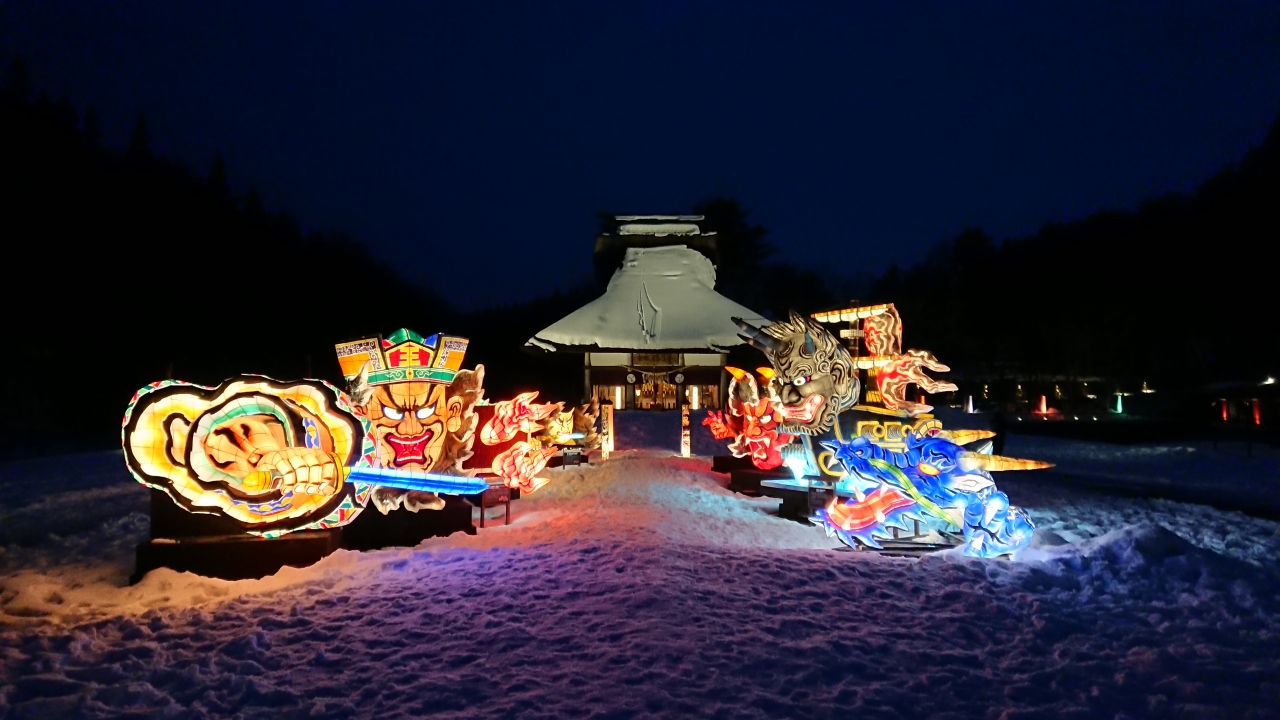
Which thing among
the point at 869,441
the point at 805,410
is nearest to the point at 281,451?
the point at 869,441

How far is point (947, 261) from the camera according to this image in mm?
35094

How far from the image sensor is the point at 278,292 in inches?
960

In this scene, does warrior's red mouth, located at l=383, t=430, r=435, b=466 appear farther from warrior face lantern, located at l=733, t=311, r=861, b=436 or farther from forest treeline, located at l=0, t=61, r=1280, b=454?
forest treeline, located at l=0, t=61, r=1280, b=454

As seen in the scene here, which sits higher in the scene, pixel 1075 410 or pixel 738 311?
pixel 738 311

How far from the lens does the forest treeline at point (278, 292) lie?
18.9 m

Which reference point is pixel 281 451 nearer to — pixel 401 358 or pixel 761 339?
pixel 401 358

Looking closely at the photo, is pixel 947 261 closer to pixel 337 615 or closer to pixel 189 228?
pixel 189 228

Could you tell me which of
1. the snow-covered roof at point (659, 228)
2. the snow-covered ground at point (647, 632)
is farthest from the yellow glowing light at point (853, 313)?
the snow-covered roof at point (659, 228)

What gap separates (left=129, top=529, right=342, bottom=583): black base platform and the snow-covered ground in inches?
9.4

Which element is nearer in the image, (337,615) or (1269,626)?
(1269,626)

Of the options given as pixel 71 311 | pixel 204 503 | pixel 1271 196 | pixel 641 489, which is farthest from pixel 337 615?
pixel 1271 196

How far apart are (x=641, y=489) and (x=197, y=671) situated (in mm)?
7266

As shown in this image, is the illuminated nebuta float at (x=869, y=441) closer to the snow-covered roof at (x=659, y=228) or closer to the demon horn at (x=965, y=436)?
the demon horn at (x=965, y=436)

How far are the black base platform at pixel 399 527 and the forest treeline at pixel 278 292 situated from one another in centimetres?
1581
